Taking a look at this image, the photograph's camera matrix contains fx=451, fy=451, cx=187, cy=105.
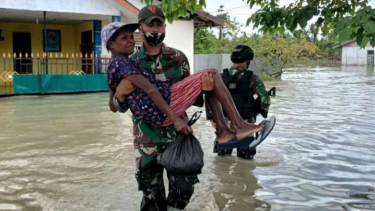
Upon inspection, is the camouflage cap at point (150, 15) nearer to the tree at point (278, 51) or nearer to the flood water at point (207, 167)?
the flood water at point (207, 167)

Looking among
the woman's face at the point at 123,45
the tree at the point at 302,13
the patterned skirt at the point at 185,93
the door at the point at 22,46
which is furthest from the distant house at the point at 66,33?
the patterned skirt at the point at 185,93

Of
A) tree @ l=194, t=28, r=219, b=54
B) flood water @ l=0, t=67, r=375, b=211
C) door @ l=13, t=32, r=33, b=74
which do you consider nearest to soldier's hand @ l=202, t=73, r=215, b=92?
flood water @ l=0, t=67, r=375, b=211

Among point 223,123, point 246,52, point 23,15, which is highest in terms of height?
point 23,15

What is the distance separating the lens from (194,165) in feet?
10.4

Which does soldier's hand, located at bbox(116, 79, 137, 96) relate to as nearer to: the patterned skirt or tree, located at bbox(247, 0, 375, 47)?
the patterned skirt

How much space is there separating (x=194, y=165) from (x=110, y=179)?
2678 millimetres

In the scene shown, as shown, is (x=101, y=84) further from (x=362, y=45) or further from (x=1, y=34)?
(x=362, y=45)

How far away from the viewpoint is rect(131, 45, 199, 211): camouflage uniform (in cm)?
351

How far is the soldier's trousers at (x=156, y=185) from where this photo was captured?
3537 millimetres

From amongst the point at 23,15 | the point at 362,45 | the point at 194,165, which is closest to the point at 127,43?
the point at 194,165

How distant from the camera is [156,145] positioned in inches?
139

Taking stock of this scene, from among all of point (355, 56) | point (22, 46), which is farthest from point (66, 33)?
point (355, 56)

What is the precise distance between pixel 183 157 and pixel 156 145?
386 mm

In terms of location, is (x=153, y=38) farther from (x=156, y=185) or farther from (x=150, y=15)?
(x=156, y=185)
